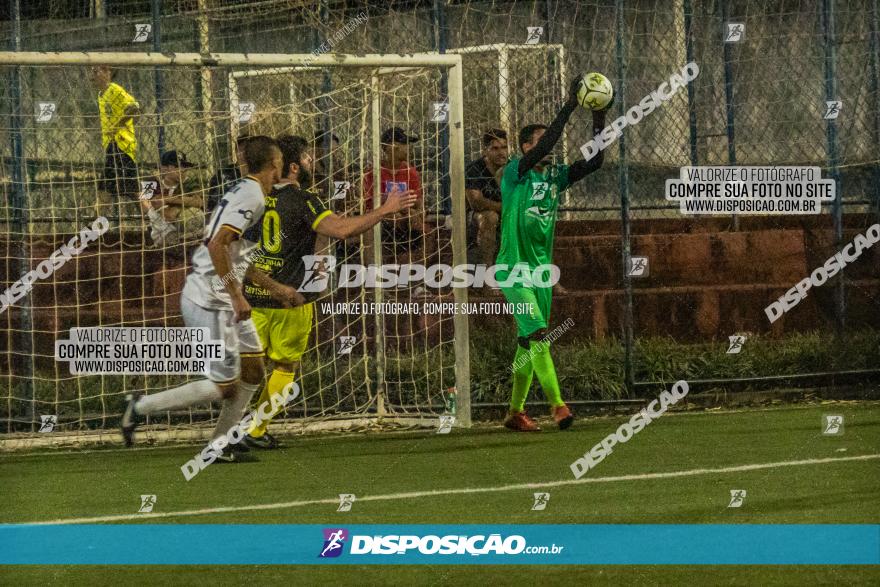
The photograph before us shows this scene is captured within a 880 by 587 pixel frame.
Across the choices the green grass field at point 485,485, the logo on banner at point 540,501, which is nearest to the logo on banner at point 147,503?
the green grass field at point 485,485

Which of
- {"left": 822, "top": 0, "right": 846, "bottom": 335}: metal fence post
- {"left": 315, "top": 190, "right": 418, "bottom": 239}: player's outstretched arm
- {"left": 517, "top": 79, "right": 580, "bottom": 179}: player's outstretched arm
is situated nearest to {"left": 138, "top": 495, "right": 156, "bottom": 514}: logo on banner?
{"left": 315, "top": 190, "right": 418, "bottom": 239}: player's outstretched arm

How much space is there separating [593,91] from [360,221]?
206 cm

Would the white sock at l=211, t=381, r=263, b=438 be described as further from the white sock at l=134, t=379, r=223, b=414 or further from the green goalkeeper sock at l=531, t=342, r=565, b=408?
the green goalkeeper sock at l=531, t=342, r=565, b=408

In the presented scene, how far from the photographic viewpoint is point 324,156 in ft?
42.0

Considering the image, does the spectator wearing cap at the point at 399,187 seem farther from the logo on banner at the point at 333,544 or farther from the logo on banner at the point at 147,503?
the logo on banner at the point at 333,544

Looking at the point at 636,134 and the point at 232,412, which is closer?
the point at 232,412

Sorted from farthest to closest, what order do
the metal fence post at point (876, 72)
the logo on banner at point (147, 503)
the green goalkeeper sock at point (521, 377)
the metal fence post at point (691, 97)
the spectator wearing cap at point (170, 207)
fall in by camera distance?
the metal fence post at point (691, 97) < the metal fence post at point (876, 72) < the spectator wearing cap at point (170, 207) < the green goalkeeper sock at point (521, 377) < the logo on banner at point (147, 503)

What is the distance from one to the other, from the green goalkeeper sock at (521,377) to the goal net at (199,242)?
1.52 ft

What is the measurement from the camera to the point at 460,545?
7.34m

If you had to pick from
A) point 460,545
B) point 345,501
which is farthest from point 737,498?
point 345,501

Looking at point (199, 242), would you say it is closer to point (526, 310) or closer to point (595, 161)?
point (526, 310)

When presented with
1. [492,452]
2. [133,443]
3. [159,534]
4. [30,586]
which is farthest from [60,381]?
[30,586]

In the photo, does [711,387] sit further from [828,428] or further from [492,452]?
[492,452]

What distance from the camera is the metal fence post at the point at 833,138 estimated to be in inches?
553
